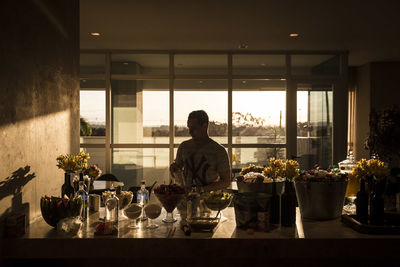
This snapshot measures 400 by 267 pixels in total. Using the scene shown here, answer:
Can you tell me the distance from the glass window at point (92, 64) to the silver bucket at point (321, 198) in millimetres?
5021

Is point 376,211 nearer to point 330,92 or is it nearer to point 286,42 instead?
point 286,42

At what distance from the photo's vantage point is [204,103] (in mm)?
6441

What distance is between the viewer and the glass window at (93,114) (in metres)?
6.40

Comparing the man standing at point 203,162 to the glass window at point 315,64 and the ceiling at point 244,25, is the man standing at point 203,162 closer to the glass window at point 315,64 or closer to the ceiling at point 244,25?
the ceiling at point 244,25

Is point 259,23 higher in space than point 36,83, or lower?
higher

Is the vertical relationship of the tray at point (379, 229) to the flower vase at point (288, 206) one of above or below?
below

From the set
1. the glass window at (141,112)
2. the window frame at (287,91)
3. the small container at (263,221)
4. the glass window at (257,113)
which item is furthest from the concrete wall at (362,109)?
the small container at (263,221)

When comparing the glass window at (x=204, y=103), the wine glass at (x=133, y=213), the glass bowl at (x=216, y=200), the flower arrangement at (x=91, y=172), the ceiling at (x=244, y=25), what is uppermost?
the ceiling at (x=244, y=25)

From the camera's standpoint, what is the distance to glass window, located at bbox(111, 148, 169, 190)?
21.0 feet

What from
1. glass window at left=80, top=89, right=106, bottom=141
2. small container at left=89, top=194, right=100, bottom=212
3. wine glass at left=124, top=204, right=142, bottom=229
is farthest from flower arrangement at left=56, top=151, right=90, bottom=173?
glass window at left=80, top=89, right=106, bottom=141

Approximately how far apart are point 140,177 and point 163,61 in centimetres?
209

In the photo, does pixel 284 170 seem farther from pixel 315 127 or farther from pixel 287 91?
pixel 315 127
